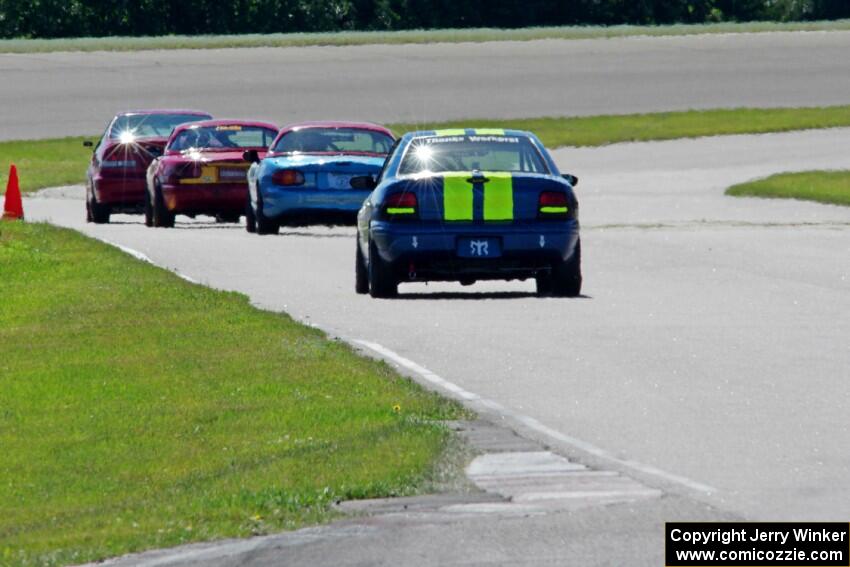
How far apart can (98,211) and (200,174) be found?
3.42 metres

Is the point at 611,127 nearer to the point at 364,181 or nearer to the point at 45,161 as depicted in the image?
the point at 45,161

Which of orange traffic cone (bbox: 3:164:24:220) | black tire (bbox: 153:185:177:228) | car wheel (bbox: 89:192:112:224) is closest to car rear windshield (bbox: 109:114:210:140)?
car wheel (bbox: 89:192:112:224)

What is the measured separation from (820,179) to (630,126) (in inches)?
766

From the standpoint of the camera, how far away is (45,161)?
175ft

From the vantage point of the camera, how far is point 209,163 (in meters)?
28.8

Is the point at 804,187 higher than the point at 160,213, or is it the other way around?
the point at 160,213

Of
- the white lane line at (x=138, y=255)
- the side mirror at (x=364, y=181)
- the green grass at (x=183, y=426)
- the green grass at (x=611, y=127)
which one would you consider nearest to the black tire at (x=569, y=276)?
the side mirror at (x=364, y=181)

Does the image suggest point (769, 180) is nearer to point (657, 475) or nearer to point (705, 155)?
point (705, 155)

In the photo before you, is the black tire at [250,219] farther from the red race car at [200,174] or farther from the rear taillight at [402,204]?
the rear taillight at [402,204]

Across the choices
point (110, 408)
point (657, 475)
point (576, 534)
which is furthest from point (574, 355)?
point (576, 534)

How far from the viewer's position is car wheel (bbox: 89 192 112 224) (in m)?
31.6

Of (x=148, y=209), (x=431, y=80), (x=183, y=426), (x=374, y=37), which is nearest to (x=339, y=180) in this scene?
(x=148, y=209)

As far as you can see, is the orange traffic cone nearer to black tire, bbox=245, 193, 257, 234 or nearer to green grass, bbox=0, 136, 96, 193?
black tire, bbox=245, 193, 257, 234

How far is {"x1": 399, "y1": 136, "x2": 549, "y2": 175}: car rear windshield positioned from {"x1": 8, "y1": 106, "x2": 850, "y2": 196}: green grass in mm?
31520
